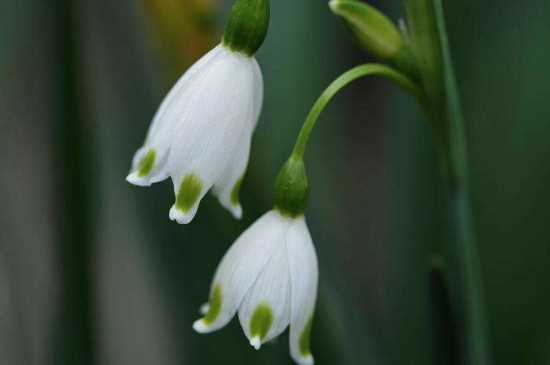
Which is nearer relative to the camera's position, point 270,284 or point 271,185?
point 270,284

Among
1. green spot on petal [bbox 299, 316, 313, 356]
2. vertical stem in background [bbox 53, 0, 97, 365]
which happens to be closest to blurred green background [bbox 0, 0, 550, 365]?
vertical stem in background [bbox 53, 0, 97, 365]

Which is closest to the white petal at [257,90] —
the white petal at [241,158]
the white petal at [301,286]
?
the white petal at [241,158]

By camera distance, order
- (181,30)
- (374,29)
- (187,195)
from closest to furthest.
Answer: (187,195) < (374,29) < (181,30)

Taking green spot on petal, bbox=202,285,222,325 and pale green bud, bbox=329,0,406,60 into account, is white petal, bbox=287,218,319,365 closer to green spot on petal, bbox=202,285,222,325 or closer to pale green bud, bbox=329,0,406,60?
green spot on petal, bbox=202,285,222,325

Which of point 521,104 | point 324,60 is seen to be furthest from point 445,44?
point 324,60

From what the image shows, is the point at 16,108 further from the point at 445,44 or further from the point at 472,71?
the point at 445,44

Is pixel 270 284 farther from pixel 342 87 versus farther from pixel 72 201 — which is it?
pixel 72 201

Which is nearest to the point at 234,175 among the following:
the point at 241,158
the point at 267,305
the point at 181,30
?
the point at 241,158
